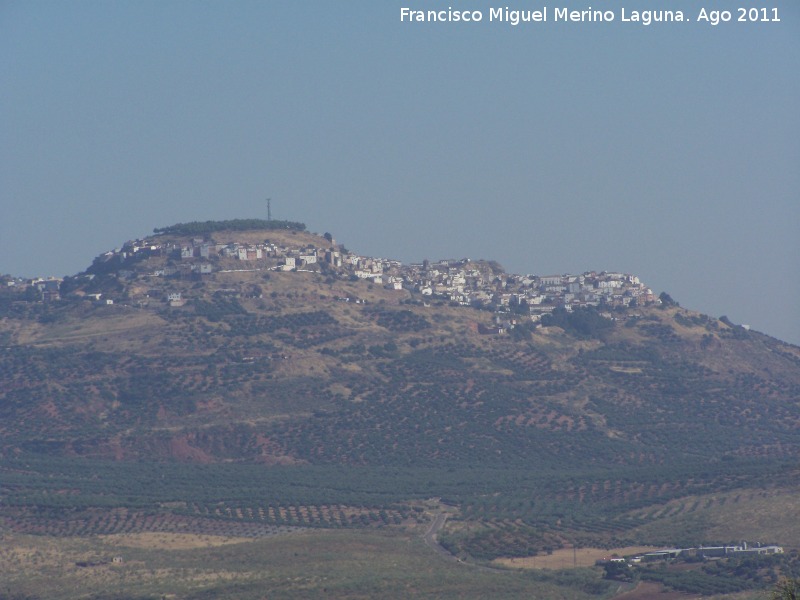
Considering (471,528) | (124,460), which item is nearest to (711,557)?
(471,528)

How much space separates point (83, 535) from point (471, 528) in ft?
68.3

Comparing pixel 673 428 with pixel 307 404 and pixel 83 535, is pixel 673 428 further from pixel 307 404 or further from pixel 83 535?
pixel 83 535

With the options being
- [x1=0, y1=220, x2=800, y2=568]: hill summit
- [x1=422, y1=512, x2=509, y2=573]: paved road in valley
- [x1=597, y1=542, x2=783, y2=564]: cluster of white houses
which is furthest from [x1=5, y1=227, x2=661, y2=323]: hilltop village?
[x1=597, y1=542, x2=783, y2=564]: cluster of white houses

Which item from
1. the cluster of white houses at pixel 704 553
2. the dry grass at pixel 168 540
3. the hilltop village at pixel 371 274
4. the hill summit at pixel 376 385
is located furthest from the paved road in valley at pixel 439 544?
the hilltop village at pixel 371 274

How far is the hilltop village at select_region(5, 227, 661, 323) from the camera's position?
481 feet

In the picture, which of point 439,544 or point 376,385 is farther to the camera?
point 376,385

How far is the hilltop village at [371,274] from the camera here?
146750 mm

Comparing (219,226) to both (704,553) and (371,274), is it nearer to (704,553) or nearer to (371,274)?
(371,274)

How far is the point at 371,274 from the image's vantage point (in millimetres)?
161375

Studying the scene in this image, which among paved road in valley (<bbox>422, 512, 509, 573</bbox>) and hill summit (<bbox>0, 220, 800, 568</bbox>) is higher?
hill summit (<bbox>0, 220, 800, 568</bbox>)

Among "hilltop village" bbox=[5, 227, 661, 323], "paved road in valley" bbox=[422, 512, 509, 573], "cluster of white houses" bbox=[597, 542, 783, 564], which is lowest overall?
"paved road in valley" bbox=[422, 512, 509, 573]

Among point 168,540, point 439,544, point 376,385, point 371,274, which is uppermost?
point 371,274

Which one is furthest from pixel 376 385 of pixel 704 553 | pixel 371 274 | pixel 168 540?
pixel 704 553

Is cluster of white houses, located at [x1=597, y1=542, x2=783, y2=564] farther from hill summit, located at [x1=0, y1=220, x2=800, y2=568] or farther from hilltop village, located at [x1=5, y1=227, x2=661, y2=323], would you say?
hilltop village, located at [x1=5, y1=227, x2=661, y2=323]
